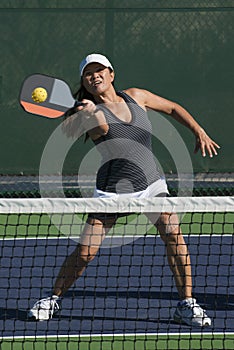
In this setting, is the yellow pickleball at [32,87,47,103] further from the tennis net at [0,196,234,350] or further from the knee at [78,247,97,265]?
the knee at [78,247,97,265]

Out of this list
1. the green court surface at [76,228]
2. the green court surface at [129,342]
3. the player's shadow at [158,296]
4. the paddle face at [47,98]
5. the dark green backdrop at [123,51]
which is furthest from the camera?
the dark green backdrop at [123,51]

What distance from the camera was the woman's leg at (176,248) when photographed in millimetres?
5855

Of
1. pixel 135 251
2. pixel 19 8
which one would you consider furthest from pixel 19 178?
pixel 135 251

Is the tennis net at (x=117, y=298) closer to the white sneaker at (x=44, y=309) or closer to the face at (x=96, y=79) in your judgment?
the white sneaker at (x=44, y=309)

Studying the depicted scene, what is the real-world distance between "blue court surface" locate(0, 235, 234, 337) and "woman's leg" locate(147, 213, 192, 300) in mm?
230

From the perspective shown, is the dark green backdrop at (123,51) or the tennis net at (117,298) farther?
the dark green backdrop at (123,51)

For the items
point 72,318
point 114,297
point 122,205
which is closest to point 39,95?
point 122,205

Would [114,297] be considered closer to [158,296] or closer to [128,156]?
[158,296]

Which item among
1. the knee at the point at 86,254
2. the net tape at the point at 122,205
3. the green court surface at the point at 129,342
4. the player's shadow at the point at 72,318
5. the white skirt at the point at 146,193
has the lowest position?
the green court surface at the point at 129,342

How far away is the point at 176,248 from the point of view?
5898 millimetres

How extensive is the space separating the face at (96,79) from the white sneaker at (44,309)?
3.90 ft

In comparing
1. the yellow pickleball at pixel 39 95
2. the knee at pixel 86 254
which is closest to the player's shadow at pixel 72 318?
the knee at pixel 86 254

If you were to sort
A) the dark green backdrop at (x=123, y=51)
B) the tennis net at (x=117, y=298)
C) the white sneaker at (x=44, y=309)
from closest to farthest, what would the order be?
the tennis net at (x=117, y=298)
the white sneaker at (x=44, y=309)
the dark green backdrop at (x=123, y=51)

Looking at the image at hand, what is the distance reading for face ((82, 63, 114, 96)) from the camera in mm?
5781
